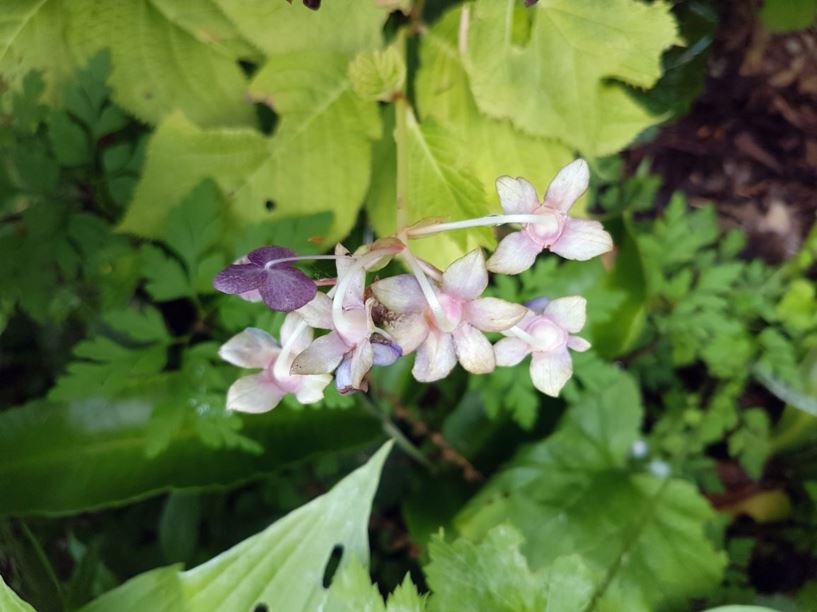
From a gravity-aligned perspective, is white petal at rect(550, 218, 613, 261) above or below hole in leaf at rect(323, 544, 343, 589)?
above

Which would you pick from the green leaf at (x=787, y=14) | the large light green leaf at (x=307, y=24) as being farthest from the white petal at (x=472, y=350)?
the green leaf at (x=787, y=14)

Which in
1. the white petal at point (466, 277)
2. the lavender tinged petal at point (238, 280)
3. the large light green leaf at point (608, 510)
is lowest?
the large light green leaf at point (608, 510)

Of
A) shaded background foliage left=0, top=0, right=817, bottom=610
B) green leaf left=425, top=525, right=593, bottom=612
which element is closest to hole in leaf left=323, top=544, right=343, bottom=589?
shaded background foliage left=0, top=0, right=817, bottom=610

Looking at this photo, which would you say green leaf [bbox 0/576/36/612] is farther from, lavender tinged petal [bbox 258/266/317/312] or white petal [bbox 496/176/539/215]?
white petal [bbox 496/176/539/215]

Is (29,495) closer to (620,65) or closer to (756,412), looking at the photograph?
(620,65)

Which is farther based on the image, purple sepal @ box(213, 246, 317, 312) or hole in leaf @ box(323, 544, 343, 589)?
hole in leaf @ box(323, 544, 343, 589)

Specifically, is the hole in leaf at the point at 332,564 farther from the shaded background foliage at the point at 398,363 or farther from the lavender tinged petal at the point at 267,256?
the lavender tinged petal at the point at 267,256

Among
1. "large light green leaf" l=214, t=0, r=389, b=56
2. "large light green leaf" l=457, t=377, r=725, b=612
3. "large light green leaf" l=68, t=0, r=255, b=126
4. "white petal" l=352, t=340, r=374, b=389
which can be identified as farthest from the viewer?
"large light green leaf" l=457, t=377, r=725, b=612
